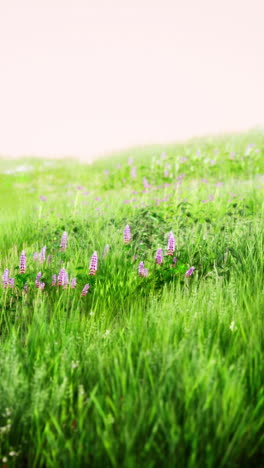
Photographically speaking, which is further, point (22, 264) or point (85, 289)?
point (22, 264)

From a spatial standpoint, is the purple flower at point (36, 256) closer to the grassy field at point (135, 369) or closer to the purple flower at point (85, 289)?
the grassy field at point (135, 369)

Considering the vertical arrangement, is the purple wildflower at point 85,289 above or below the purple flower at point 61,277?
below

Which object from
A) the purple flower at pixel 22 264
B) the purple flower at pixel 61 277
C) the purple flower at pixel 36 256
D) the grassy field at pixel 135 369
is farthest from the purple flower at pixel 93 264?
the purple flower at pixel 36 256

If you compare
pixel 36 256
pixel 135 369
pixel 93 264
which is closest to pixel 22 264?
pixel 36 256

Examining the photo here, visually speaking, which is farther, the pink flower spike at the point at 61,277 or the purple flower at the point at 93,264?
the purple flower at the point at 93,264

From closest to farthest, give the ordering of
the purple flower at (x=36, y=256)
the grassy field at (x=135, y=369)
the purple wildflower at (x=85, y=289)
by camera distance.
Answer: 1. the grassy field at (x=135, y=369)
2. the purple wildflower at (x=85, y=289)
3. the purple flower at (x=36, y=256)

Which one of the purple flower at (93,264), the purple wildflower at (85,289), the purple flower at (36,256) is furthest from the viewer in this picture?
the purple flower at (36,256)

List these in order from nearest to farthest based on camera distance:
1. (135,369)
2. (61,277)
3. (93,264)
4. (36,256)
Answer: (135,369) < (61,277) < (93,264) < (36,256)

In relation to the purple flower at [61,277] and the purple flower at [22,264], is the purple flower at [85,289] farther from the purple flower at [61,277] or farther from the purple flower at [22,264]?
the purple flower at [22,264]

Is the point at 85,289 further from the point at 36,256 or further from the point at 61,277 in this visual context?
the point at 36,256

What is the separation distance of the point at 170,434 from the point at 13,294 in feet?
6.14

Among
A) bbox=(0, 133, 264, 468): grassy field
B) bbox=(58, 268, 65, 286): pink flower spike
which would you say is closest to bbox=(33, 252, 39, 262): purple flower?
bbox=(0, 133, 264, 468): grassy field

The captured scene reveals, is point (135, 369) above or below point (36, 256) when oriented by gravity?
below

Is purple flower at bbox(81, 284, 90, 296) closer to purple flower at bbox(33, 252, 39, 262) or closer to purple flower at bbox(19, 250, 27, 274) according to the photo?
purple flower at bbox(19, 250, 27, 274)
